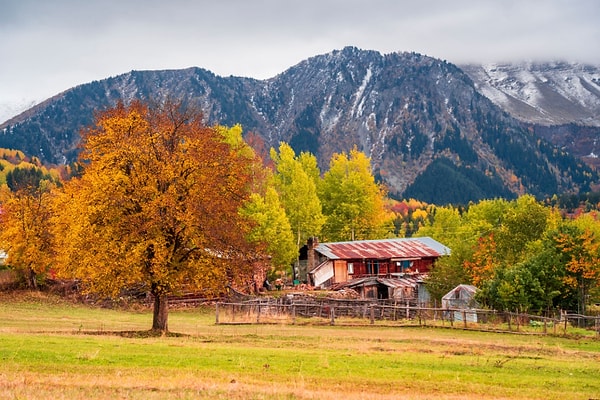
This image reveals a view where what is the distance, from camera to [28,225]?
247 feet

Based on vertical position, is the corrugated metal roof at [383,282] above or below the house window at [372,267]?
below

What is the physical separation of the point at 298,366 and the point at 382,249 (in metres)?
75.2

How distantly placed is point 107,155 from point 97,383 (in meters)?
20.1

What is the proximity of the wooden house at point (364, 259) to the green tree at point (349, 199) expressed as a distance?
5588 millimetres

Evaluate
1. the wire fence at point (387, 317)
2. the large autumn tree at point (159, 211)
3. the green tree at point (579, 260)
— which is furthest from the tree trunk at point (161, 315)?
the green tree at point (579, 260)

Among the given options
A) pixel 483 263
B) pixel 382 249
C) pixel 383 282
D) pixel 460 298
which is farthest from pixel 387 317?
pixel 382 249

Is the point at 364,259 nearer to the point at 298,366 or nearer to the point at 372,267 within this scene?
the point at 372,267

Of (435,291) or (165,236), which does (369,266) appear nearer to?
(435,291)

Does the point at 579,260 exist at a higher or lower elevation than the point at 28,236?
lower

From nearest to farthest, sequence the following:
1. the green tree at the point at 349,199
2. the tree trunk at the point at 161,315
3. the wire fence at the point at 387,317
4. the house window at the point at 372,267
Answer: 1. the tree trunk at the point at 161,315
2. the wire fence at the point at 387,317
3. the house window at the point at 372,267
4. the green tree at the point at 349,199

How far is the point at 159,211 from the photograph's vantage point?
37.8 meters

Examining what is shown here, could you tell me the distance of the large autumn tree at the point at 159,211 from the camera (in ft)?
123

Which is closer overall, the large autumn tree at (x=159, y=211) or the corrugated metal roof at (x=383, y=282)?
the large autumn tree at (x=159, y=211)

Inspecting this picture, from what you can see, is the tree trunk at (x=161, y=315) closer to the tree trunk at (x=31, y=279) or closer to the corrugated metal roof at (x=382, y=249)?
the tree trunk at (x=31, y=279)
